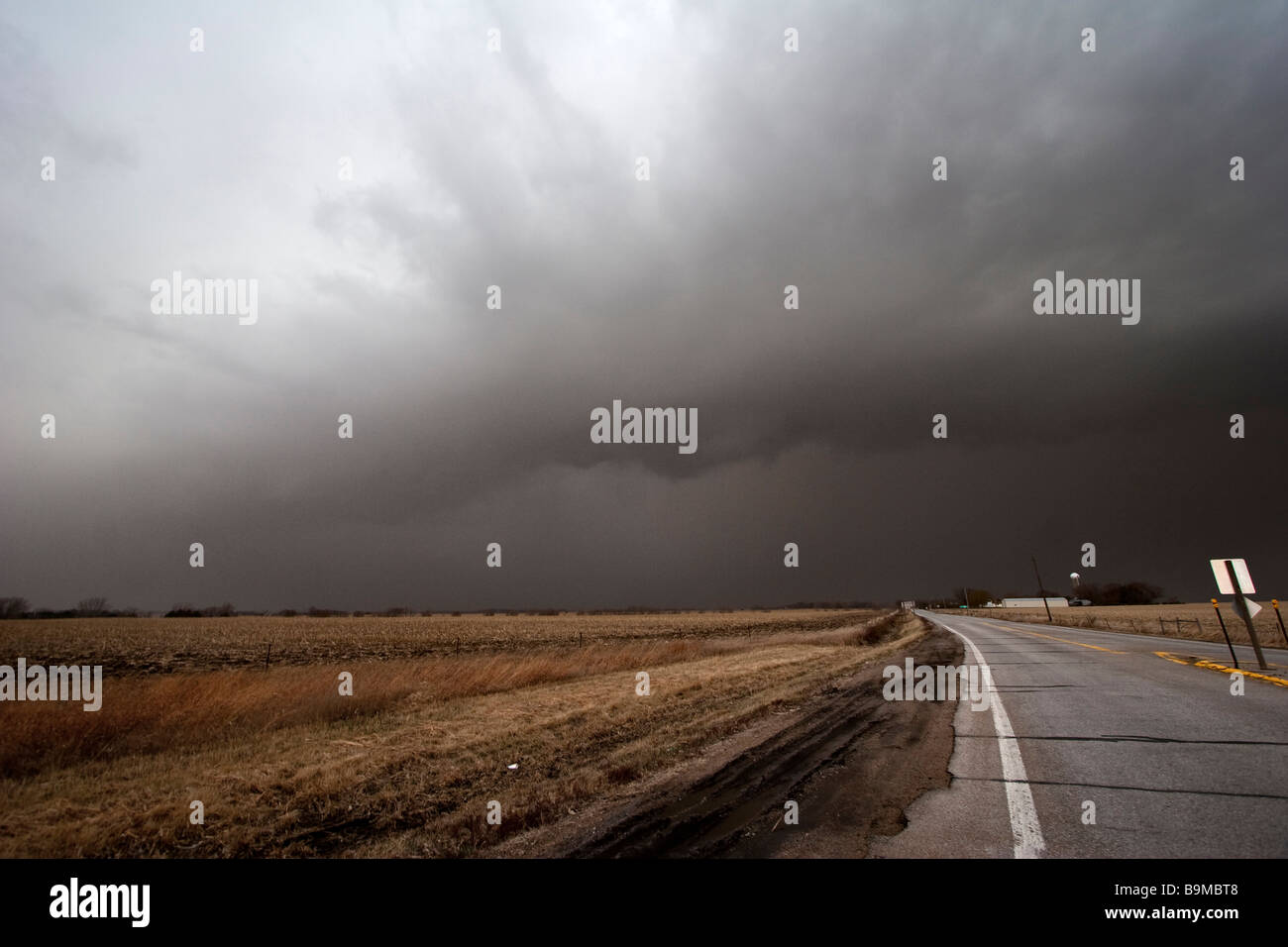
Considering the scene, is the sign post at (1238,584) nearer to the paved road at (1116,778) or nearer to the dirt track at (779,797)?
the paved road at (1116,778)

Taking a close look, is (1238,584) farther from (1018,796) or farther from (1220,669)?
(1018,796)

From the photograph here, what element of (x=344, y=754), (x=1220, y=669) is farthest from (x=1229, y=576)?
(x=344, y=754)

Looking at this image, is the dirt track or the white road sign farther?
the white road sign

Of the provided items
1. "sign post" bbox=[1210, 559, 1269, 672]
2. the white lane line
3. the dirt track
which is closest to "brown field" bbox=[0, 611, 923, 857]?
the dirt track

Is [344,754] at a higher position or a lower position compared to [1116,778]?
lower

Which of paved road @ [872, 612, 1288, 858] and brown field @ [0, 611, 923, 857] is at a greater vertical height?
paved road @ [872, 612, 1288, 858]

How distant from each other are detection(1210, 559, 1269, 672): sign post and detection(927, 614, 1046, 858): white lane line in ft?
33.3

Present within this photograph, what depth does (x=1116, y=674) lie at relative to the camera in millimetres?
14703

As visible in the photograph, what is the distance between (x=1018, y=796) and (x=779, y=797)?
219 cm

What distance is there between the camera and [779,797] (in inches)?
252

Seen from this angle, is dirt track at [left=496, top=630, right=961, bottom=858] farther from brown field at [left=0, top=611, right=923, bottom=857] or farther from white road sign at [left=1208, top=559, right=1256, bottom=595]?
white road sign at [left=1208, top=559, right=1256, bottom=595]

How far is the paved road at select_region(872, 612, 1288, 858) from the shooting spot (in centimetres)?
469

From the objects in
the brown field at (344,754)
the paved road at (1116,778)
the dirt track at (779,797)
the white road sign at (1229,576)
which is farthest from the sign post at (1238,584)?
the dirt track at (779,797)
